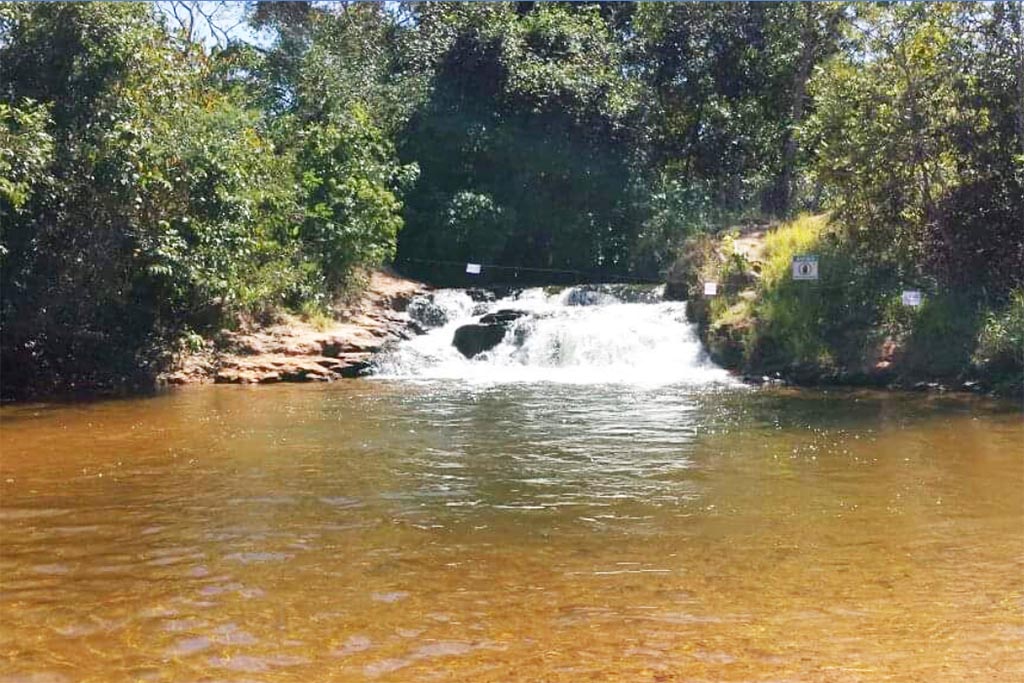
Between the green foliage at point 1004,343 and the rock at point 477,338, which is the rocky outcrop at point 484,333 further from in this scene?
the green foliage at point 1004,343

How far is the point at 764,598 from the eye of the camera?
5754 millimetres

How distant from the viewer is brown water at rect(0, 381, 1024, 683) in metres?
4.91

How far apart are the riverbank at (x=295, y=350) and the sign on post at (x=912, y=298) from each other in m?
8.33

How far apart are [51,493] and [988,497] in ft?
22.4

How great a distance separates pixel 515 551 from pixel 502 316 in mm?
13353

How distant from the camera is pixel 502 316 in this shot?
65.7 feet

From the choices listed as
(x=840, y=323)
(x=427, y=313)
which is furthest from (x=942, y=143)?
(x=427, y=313)

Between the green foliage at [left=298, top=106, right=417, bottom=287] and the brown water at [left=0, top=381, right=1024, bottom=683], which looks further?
the green foliage at [left=298, top=106, right=417, bottom=287]

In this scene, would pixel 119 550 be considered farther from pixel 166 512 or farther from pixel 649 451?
pixel 649 451

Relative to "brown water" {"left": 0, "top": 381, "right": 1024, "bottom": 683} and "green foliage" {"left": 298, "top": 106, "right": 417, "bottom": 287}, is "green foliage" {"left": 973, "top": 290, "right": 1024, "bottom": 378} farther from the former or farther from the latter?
"green foliage" {"left": 298, "top": 106, "right": 417, "bottom": 287}

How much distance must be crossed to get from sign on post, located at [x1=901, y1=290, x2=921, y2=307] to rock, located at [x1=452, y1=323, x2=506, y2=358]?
6.49 metres

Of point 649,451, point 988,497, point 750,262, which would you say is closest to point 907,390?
point 750,262

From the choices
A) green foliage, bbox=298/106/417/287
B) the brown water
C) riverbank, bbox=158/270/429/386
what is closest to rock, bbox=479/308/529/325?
riverbank, bbox=158/270/429/386

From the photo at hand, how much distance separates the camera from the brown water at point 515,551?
4910mm
